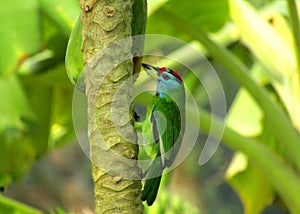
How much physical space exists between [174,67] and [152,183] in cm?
130

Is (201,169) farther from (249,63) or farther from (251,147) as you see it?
(251,147)

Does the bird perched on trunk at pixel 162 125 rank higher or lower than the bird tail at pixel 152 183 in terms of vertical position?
higher

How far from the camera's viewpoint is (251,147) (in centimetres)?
175

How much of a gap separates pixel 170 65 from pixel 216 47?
202mm

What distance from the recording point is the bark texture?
641 millimetres

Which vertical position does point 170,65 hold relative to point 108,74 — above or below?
above

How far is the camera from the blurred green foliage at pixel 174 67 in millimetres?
1563

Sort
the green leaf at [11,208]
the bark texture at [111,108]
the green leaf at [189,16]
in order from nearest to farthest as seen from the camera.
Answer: the bark texture at [111,108] < the green leaf at [11,208] < the green leaf at [189,16]

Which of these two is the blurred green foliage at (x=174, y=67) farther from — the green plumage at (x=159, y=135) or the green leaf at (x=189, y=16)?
the green plumage at (x=159, y=135)

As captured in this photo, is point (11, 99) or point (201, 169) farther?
point (201, 169)

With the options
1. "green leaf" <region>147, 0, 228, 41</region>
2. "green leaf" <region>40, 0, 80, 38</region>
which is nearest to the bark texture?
"green leaf" <region>40, 0, 80, 38</region>

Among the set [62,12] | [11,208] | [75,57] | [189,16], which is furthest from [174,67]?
[75,57]

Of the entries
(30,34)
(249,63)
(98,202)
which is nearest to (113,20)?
(98,202)

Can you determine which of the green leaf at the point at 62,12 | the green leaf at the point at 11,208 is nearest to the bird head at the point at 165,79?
the green leaf at the point at 11,208
